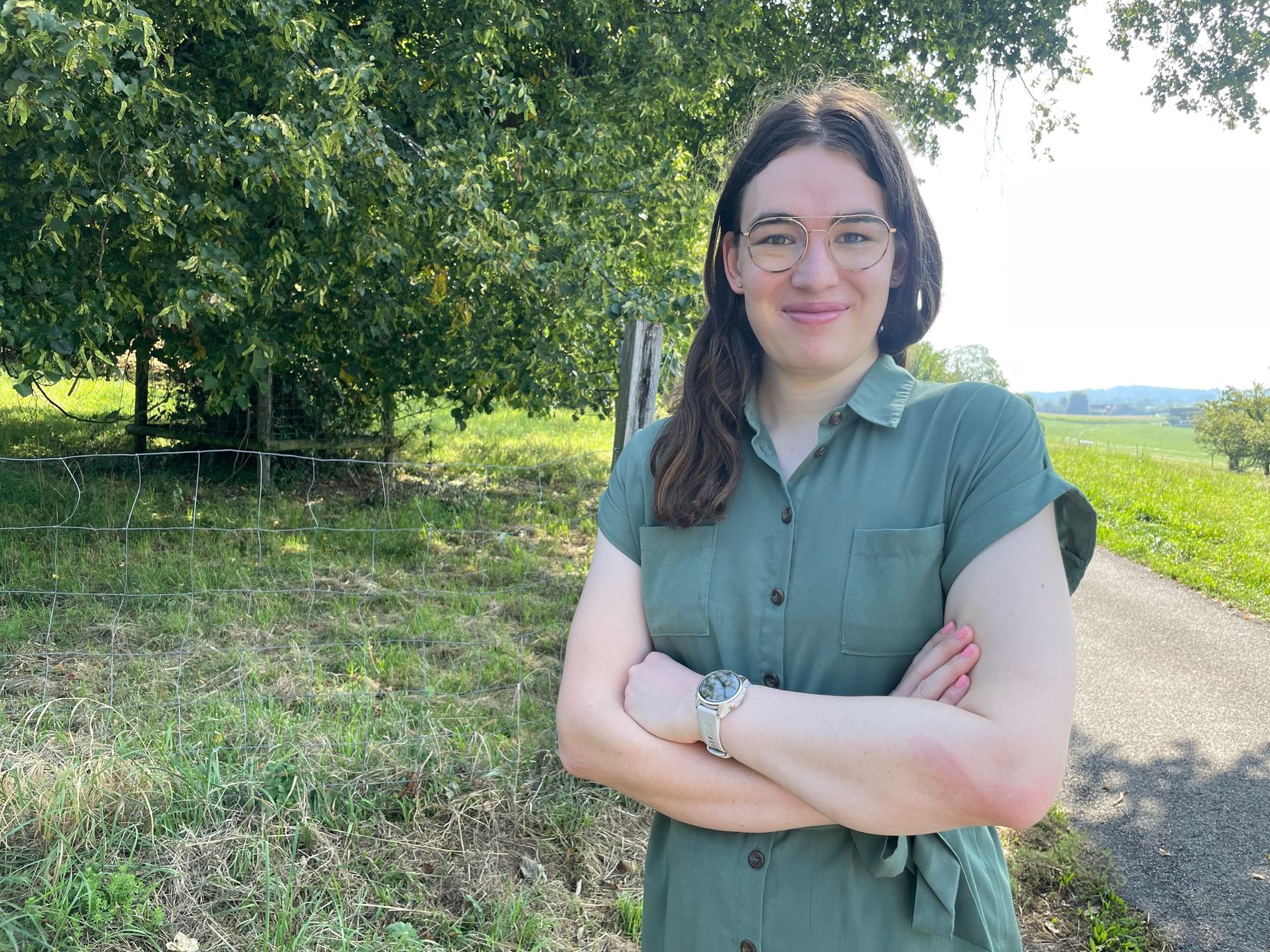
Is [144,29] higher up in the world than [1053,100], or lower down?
lower down

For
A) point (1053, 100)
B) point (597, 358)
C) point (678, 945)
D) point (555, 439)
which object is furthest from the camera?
point (555, 439)

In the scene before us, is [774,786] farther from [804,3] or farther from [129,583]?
[804,3]

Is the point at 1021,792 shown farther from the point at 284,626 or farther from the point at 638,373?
the point at 284,626

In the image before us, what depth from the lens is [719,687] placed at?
1371mm

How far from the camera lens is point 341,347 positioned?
8.90 meters

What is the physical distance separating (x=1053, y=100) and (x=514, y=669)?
11.0 metres

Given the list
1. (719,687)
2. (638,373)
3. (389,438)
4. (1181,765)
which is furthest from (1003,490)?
(389,438)

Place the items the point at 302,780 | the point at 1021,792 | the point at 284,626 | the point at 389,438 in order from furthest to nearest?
the point at 389,438
the point at 284,626
the point at 302,780
the point at 1021,792

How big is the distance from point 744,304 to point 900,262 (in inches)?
10.8

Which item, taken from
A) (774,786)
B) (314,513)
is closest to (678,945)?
(774,786)

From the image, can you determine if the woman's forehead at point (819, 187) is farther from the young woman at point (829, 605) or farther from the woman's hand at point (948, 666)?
the woman's hand at point (948, 666)

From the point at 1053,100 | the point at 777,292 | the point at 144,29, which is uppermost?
the point at 1053,100

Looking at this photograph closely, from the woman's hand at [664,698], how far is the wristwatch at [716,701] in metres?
0.02

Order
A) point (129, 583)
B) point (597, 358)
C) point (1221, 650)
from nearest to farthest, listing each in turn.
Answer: point (129, 583) → point (1221, 650) → point (597, 358)
